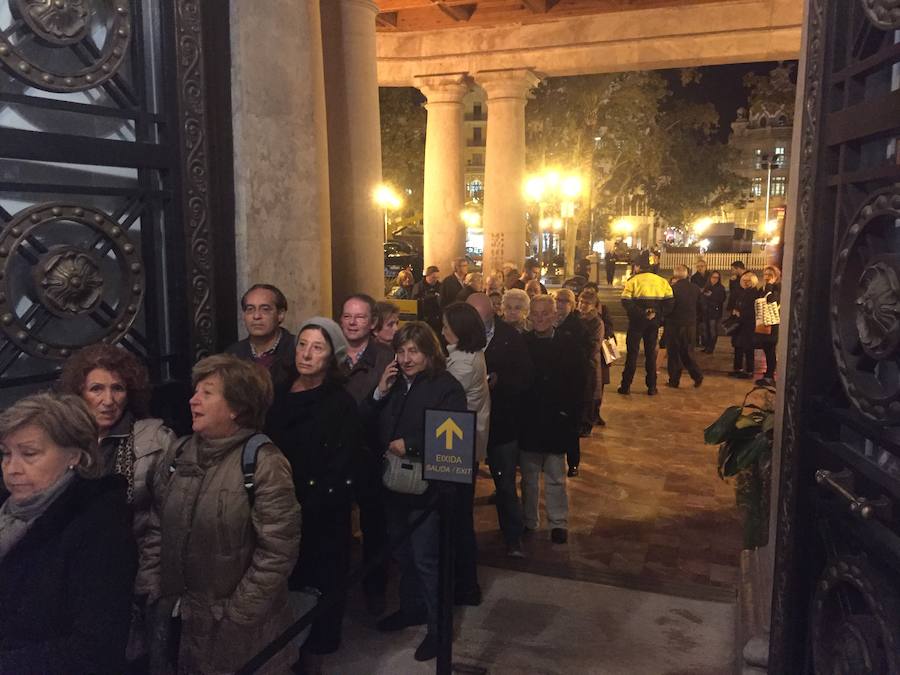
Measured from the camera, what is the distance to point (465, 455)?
9.96 feet

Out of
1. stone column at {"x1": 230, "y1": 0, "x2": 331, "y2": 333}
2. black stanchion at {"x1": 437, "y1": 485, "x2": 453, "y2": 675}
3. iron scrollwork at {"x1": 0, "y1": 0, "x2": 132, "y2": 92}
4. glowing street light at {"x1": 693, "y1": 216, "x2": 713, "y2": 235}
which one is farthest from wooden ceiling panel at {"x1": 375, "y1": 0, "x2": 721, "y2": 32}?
glowing street light at {"x1": 693, "y1": 216, "x2": 713, "y2": 235}

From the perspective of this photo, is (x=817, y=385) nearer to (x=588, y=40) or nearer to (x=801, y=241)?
(x=801, y=241)

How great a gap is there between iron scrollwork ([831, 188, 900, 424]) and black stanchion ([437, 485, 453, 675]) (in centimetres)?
164

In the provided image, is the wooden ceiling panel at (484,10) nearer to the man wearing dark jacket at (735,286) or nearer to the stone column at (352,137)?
the man wearing dark jacket at (735,286)

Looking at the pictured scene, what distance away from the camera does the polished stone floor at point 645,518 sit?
5.06 meters

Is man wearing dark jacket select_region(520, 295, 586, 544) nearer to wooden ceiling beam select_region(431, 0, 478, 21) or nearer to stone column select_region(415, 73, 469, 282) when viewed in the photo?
stone column select_region(415, 73, 469, 282)

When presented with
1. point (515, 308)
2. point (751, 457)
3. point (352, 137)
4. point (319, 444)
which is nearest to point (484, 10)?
point (352, 137)

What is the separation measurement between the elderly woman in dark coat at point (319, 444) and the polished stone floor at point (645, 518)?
1762 millimetres

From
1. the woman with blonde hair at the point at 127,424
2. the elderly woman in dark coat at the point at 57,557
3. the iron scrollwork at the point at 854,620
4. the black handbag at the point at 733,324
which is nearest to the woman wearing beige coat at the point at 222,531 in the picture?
the woman with blonde hair at the point at 127,424

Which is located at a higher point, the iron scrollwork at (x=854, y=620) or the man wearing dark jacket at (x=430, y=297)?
the man wearing dark jacket at (x=430, y=297)

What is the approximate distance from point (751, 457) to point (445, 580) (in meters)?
2.05

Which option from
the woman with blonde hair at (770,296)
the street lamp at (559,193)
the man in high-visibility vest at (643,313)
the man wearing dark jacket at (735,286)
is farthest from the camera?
the street lamp at (559,193)

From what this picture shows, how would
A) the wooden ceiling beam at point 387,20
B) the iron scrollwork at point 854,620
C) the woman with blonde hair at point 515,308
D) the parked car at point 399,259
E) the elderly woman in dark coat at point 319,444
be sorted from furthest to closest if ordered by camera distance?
the parked car at point 399,259, the wooden ceiling beam at point 387,20, the woman with blonde hair at point 515,308, the elderly woman in dark coat at point 319,444, the iron scrollwork at point 854,620

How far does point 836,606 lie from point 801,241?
138cm
